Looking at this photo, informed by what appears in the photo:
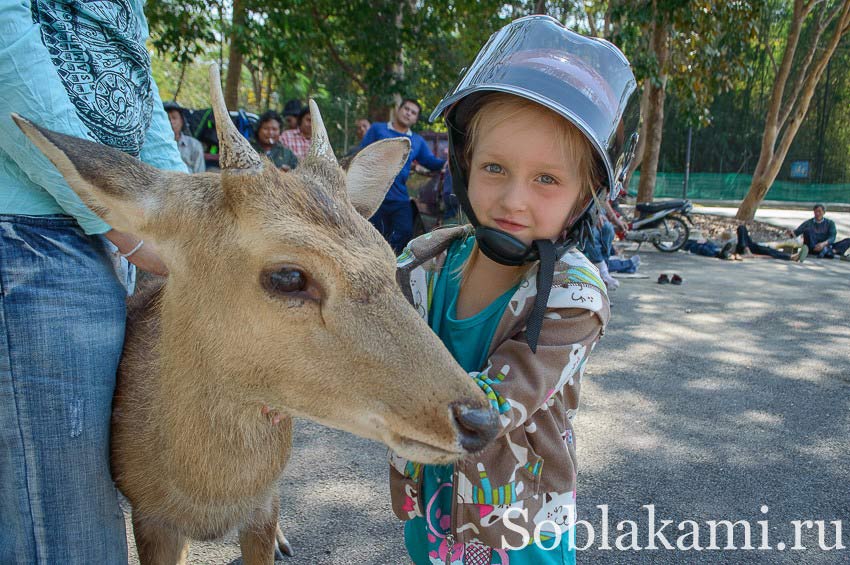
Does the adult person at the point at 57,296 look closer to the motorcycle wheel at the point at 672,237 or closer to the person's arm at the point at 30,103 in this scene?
the person's arm at the point at 30,103

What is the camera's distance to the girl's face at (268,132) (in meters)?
8.78

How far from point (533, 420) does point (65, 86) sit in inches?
65.4

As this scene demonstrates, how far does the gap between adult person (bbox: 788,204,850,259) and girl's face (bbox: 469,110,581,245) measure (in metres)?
15.3

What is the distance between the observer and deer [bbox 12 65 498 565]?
5.05ft

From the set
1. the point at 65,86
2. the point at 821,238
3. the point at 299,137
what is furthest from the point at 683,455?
the point at 821,238

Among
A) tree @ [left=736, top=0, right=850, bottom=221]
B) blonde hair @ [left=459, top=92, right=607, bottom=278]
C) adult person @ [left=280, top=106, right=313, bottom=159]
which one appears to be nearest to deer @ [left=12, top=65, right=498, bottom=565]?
blonde hair @ [left=459, top=92, right=607, bottom=278]

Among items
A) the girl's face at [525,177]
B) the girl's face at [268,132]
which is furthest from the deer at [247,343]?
the girl's face at [268,132]

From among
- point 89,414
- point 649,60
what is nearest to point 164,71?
point 649,60

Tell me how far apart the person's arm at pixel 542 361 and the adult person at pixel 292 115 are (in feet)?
34.7

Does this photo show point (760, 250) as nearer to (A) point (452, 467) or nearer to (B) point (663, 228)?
(B) point (663, 228)

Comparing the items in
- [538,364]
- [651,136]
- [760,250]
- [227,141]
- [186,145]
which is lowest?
[760,250]

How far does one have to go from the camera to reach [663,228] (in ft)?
Answer: 50.2

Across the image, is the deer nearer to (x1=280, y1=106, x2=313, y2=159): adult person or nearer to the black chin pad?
the black chin pad

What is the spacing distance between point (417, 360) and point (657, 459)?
10.6 feet
